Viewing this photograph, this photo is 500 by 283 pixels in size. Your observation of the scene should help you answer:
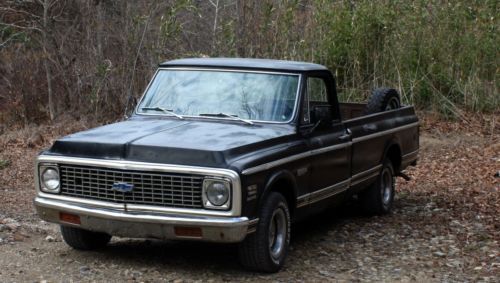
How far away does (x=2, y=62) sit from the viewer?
18.1 meters

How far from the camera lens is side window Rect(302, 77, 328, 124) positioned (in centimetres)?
760

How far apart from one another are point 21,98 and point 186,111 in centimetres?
1100

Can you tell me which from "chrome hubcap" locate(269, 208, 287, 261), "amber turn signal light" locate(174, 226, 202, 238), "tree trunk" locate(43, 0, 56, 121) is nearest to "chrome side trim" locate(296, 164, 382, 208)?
"chrome hubcap" locate(269, 208, 287, 261)

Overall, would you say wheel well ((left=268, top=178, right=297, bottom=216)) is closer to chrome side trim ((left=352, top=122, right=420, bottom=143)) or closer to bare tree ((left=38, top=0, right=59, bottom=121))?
chrome side trim ((left=352, top=122, right=420, bottom=143))

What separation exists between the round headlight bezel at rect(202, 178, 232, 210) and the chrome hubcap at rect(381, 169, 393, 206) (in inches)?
146

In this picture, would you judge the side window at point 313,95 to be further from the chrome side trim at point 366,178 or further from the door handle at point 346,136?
the chrome side trim at point 366,178

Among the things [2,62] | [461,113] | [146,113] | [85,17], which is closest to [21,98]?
[2,62]

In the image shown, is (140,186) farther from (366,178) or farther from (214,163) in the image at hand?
(366,178)

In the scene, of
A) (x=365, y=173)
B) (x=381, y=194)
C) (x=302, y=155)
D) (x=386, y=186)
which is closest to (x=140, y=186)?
(x=302, y=155)

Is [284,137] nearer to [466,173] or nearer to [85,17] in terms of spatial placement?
[466,173]

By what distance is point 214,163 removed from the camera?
20.3ft

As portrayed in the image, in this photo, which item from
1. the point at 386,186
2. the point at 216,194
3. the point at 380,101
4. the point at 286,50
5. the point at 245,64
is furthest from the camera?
the point at 286,50

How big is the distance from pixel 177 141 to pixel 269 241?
1092 millimetres

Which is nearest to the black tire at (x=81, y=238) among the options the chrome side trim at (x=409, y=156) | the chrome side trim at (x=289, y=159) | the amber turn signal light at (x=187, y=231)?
the amber turn signal light at (x=187, y=231)
